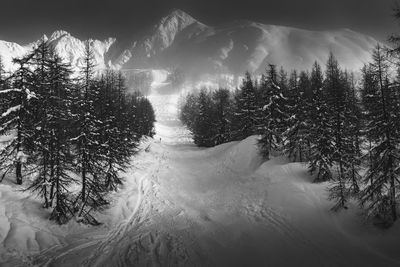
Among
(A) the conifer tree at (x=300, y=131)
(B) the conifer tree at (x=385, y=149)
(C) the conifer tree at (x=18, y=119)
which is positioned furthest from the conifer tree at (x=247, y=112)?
(C) the conifer tree at (x=18, y=119)

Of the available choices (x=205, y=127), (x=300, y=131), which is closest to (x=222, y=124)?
(x=205, y=127)

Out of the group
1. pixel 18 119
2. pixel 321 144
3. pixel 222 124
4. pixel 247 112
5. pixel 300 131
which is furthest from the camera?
pixel 222 124

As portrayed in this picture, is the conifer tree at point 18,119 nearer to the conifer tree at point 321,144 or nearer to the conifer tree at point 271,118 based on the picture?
the conifer tree at point 321,144

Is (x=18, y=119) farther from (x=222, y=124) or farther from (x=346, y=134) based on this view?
(x=222, y=124)

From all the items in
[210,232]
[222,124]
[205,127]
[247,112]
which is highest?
[247,112]

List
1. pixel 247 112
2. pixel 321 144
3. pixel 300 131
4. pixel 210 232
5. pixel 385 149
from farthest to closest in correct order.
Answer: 1. pixel 247 112
2. pixel 300 131
3. pixel 321 144
4. pixel 210 232
5. pixel 385 149

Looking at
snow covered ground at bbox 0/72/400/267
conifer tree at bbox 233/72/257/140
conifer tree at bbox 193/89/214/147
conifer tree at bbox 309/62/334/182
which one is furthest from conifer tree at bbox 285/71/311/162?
conifer tree at bbox 193/89/214/147

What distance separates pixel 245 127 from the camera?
153 feet

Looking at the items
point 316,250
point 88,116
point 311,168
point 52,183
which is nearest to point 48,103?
point 88,116

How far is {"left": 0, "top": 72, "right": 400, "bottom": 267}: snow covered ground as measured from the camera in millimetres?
12117

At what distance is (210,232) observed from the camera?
1530 cm

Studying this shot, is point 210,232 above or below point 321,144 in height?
below

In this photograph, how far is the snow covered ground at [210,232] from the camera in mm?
12117

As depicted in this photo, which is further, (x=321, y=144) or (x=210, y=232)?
(x=321, y=144)
